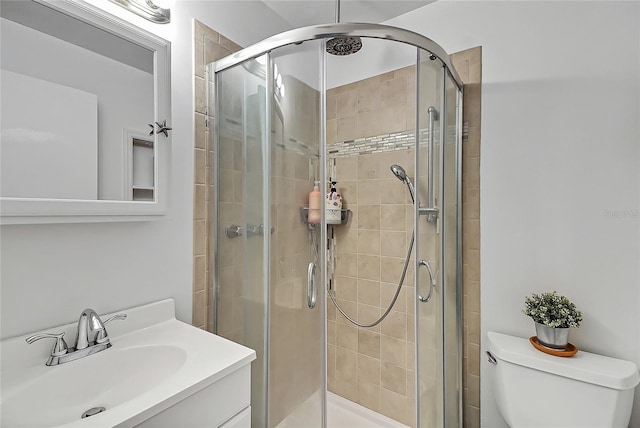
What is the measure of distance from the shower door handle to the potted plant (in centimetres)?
93

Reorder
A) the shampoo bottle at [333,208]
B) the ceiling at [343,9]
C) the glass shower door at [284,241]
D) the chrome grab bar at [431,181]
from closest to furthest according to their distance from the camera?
the glass shower door at [284,241]
the chrome grab bar at [431,181]
the ceiling at [343,9]
the shampoo bottle at [333,208]

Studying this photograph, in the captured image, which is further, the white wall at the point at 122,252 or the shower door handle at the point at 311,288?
the shower door handle at the point at 311,288

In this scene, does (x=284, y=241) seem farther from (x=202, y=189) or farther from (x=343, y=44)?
(x=343, y=44)

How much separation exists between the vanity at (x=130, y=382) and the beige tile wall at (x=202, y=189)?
31 cm

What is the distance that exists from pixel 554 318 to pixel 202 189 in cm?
→ 161

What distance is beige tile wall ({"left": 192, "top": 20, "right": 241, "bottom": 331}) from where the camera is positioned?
4.54 ft

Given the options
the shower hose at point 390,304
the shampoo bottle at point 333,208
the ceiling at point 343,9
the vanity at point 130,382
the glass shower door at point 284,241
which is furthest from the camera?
the shampoo bottle at point 333,208

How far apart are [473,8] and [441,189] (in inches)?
39.1

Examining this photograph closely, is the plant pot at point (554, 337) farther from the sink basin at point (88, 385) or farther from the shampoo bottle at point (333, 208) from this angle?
the sink basin at point (88, 385)

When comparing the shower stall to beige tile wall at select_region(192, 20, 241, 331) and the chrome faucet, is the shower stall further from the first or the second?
the chrome faucet

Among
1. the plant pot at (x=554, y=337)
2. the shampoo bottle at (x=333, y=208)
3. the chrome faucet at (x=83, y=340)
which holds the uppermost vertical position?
the shampoo bottle at (x=333, y=208)

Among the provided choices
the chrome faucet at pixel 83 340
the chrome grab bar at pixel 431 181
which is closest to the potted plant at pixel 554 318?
the chrome grab bar at pixel 431 181

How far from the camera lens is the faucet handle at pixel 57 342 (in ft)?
2.90

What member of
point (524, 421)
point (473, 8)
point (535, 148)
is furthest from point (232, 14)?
point (524, 421)
